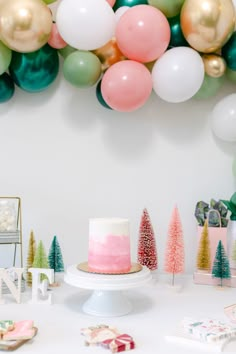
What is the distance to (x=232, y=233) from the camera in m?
1.54

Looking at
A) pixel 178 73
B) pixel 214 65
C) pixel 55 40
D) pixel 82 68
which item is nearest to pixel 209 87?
pixel 214 65

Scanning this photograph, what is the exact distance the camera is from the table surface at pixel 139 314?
0.98 meters

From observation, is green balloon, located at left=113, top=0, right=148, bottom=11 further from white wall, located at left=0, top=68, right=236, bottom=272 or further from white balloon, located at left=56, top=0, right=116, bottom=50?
white wall, located at left=0, top=68, right=236, bottom=272

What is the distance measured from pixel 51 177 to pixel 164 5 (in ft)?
2.31

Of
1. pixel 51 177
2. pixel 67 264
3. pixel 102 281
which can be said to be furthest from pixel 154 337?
pixel 51 177

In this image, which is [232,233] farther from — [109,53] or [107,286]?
[109,53]

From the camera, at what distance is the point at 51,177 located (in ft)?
5.58

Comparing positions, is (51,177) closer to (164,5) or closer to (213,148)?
(213,148)

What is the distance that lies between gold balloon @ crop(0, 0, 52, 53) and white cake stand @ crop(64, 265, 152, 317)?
0.70 metres

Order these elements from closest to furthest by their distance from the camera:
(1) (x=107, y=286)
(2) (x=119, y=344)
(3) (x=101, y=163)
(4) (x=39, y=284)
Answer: (2) (x=119, y=344) → (1) (x=107, y=286) → (4) (x=39, y=284) → (3) (x=101, y=163)

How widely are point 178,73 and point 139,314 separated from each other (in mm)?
719

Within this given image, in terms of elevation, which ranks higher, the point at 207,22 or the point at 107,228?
the point at 207,22

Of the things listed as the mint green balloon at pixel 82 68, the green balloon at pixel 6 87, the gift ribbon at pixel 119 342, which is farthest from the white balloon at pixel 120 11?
the gift ribbon at pixel 119 342

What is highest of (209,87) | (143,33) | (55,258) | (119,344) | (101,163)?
(143,33)
